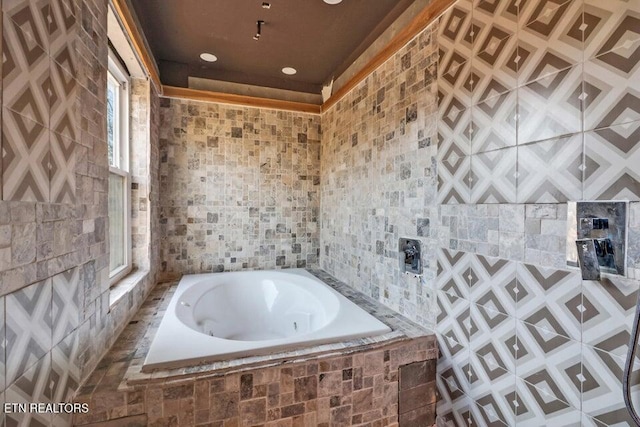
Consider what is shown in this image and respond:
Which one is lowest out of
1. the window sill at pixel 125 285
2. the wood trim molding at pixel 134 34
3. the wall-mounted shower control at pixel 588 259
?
the window sill at pixel 125 285

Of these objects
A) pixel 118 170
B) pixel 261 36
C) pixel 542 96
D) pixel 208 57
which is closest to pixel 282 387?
pixel 542 96

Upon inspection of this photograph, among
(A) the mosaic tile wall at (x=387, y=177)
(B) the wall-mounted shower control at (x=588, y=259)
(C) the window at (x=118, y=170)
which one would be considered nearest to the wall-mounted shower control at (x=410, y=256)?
(A) the mosaic tile wall at (x=387, y=177)

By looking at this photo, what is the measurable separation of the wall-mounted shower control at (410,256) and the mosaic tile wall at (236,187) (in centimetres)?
147

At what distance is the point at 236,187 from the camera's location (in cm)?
292

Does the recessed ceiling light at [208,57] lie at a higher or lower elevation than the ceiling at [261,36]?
higher

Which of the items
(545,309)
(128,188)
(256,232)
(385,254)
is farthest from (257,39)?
(545,309)

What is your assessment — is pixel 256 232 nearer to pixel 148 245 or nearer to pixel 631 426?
pixel 148 245

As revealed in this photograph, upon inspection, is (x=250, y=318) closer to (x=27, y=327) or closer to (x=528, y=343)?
(x=27, y=327)

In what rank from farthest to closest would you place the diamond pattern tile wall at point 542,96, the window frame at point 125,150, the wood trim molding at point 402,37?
the window frame at point 125,150 < the wood trim molding at point 402,37 < the diamond pattern tile wall at point 542,96

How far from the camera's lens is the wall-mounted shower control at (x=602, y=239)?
0.88 m

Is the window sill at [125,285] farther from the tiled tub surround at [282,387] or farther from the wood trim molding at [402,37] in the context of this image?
the wood trim molding at [402,37]

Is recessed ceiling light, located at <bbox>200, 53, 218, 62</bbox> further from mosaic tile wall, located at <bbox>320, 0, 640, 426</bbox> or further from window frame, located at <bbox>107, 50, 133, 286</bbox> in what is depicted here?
mosaic tile wall, located at <bbox>320, 0, 640, 426</bbox>

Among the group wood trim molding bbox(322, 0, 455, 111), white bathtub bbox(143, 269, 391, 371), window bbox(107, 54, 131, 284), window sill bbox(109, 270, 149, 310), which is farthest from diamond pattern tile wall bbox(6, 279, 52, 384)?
wood trim molding bbox(322, 0, 455, 111)

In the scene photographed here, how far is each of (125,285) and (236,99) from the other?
194 cm
